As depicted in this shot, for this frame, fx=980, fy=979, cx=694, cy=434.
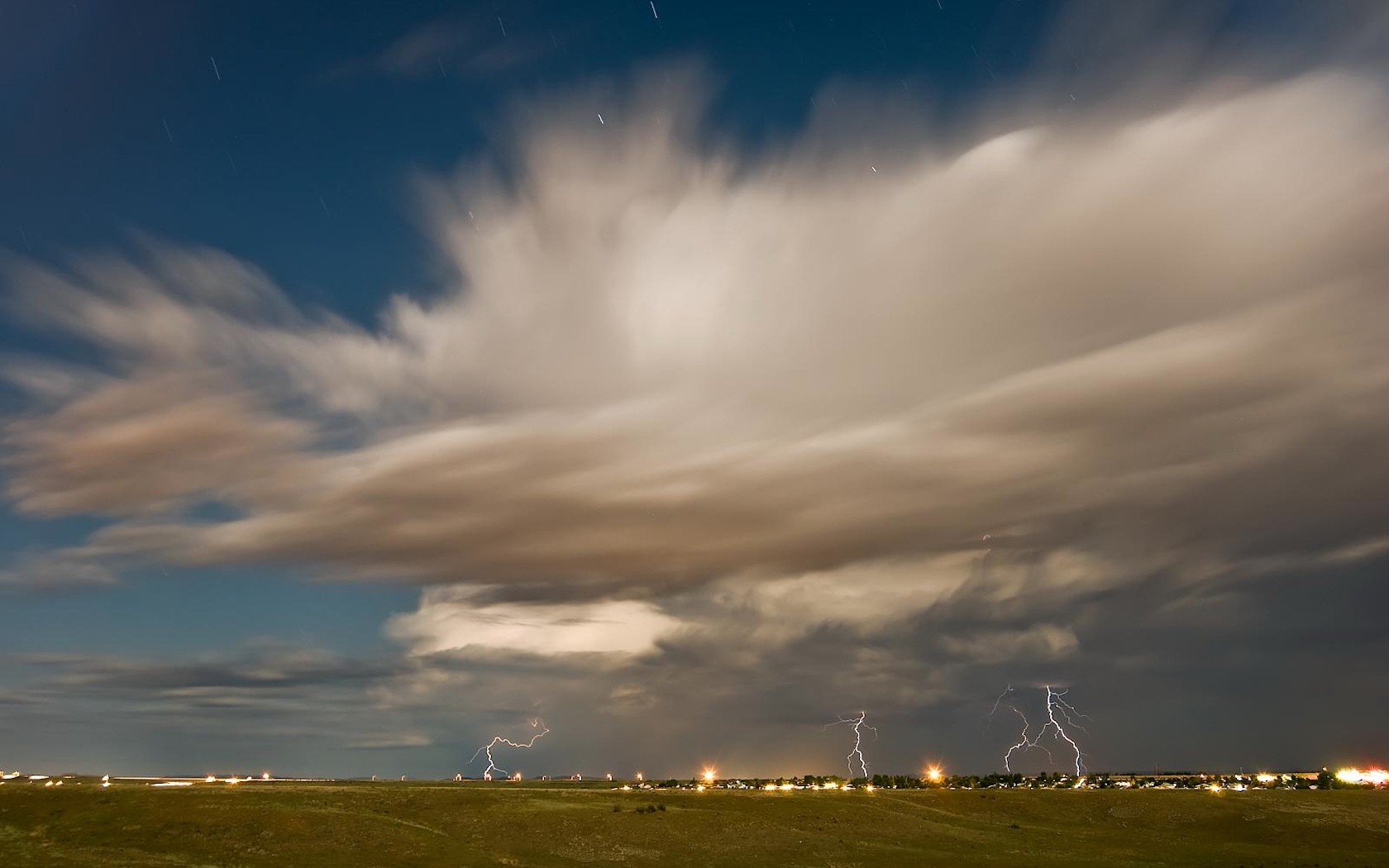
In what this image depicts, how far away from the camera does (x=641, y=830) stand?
5172 inches

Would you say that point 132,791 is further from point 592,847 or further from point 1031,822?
point 1031,822

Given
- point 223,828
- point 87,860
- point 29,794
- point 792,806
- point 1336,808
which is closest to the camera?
point 87,860

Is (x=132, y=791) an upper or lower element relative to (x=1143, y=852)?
upper

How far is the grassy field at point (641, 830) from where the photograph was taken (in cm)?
11194

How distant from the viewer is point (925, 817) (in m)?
157

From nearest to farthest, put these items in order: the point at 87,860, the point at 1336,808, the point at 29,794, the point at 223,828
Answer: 1. the point at 87,860
2. the point at 223,828
3. the point at 29,794
4. the point at 1336,808

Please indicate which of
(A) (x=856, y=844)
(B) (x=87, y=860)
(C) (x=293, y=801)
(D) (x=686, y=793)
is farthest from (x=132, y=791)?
(A) (x=856, y=844)

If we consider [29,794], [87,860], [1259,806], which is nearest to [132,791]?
[29,794]

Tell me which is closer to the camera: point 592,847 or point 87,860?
point 87,860

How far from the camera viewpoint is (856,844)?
130 metres

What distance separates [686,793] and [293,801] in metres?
68.9

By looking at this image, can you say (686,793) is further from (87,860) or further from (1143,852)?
(87,860)

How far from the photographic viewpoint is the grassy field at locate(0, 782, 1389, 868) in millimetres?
111938

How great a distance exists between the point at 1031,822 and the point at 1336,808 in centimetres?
5445
